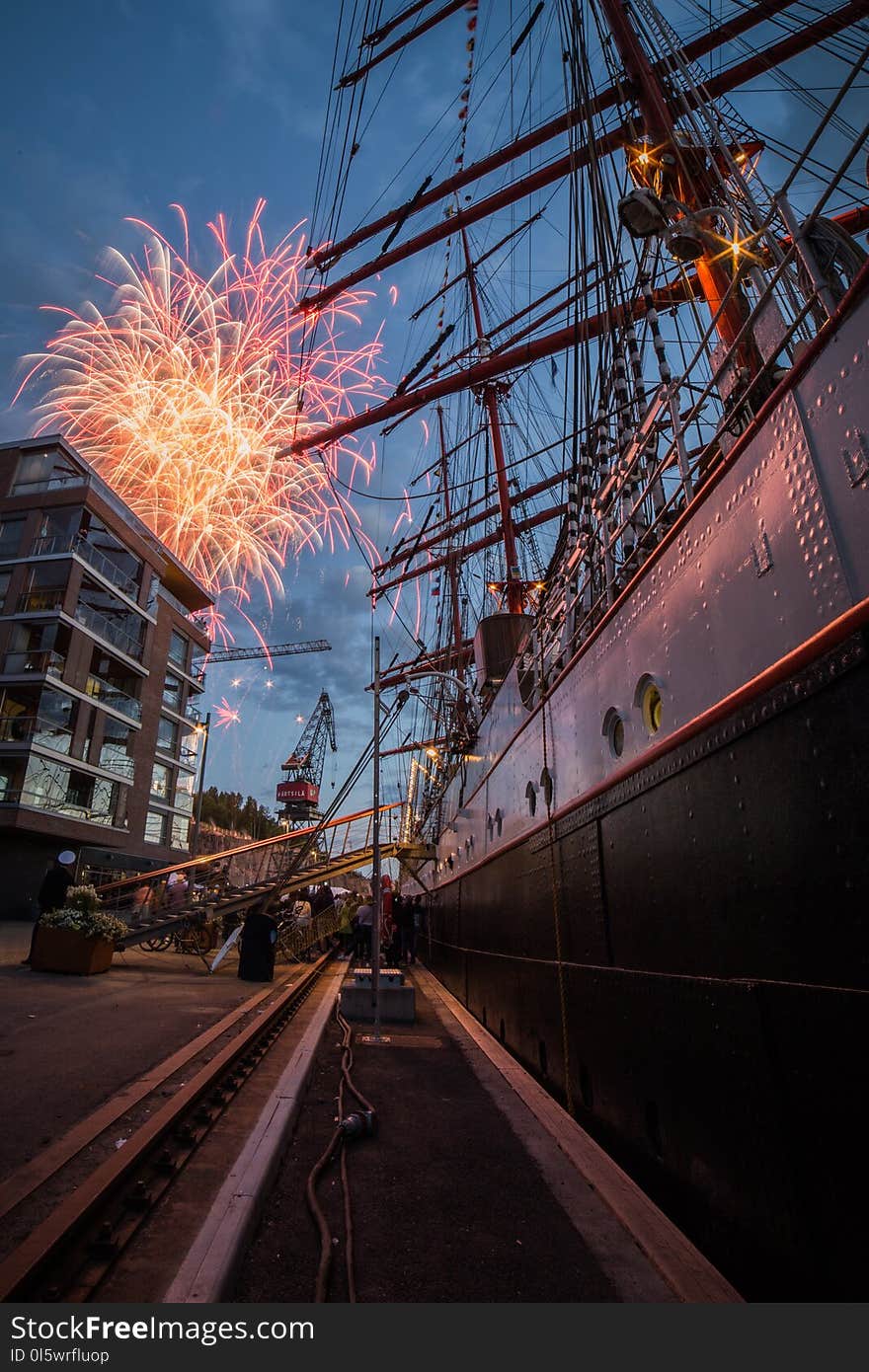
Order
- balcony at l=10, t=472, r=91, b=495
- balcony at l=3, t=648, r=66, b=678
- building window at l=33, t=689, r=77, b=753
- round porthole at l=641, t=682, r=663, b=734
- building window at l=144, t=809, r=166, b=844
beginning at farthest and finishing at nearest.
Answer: building window at l=144, t=809, r=166, b=844 < balcony at l=10, t=472, r=91, b=495 < balcony at l=3, t=648, r=66, b=678 < building window at l=33, t=689, r=77, b=753 < round porthole at l=641, t=682, r=663, b=734

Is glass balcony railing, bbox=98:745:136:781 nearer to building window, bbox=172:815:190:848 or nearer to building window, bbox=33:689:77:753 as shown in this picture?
building window, bbox=33:689:77:753

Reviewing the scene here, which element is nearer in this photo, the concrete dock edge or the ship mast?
the concrete dock edge

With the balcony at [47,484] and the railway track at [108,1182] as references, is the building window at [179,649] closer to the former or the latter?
the balcony at [47,484]

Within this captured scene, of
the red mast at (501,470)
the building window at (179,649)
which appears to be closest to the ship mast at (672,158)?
the red mast at (501,470)

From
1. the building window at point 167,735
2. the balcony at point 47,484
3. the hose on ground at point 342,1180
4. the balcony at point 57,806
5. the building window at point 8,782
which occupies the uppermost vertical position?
the balcony at point 47,484

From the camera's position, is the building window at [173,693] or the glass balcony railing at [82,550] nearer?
the glass balcony railing at [82,550]

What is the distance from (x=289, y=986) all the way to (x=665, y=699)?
1003 cm

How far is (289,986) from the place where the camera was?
38.3 ft

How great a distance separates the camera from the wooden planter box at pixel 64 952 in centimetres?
1015

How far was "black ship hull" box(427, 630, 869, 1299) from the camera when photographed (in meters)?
2.49

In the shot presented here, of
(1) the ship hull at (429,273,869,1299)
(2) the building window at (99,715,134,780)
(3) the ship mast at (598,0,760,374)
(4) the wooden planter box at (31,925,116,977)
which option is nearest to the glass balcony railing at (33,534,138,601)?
(2) the building window at (99,715,134,780)

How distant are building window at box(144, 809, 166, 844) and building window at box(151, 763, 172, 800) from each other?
3.68 feet

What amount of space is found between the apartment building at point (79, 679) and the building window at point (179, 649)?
0.78 meters

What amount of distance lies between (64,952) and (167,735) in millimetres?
30432
